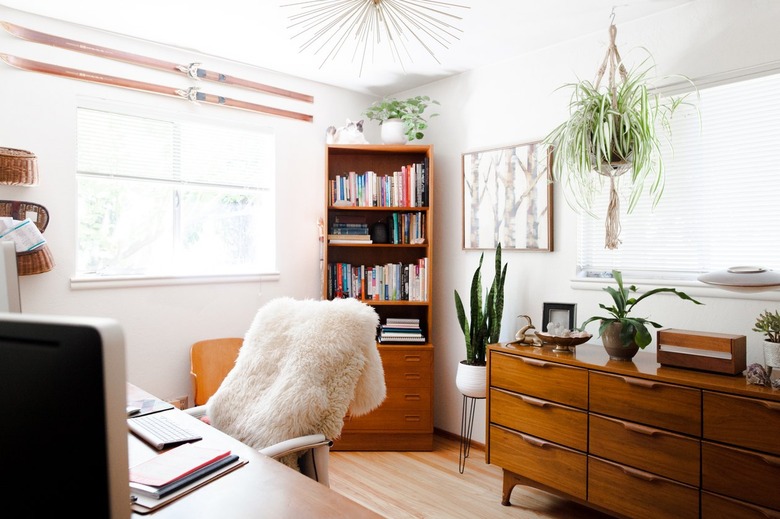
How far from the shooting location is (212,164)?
3.37 m

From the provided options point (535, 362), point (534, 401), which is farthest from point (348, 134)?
point (534, 401)

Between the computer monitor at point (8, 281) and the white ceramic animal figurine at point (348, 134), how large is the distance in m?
2.57

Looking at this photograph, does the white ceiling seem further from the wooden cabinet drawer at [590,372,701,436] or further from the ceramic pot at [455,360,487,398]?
the ceramic pot at [455,360,487,398]

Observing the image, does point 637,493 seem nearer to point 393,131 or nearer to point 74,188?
point 393,131

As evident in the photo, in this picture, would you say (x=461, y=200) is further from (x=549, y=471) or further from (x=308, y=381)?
(x=308, y=381)

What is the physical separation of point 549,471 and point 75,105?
123 inches

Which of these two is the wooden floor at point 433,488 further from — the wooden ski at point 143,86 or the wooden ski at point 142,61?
the wooden ski at point 142,61

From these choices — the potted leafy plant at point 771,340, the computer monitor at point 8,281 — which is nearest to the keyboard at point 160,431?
the computer monitor at point 8,281

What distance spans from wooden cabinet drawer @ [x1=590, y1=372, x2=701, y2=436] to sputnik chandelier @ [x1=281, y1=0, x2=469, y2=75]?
6.00 feet

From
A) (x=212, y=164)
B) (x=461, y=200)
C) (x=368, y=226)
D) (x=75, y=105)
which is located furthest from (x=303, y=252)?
(x=75, y=105)

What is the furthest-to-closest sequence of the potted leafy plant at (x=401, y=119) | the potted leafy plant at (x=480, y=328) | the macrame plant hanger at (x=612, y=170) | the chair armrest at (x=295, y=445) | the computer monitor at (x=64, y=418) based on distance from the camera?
the potted leafy plant at (x=401, y=119) < the potted leafy plant at (x=480, y=328) < the macrame plant hanger at (x=612, y=170) < the chair armrest at (x=295, y=445) < the computer monitor at (x=64, y=418)

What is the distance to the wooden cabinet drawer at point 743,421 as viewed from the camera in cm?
178

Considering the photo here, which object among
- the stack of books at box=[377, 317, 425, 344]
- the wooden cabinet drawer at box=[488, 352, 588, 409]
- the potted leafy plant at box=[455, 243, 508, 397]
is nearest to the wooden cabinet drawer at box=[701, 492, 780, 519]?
the wooden cabinet drawer at box=[488, 352, 588, 409]

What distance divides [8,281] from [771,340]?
2.54 m
